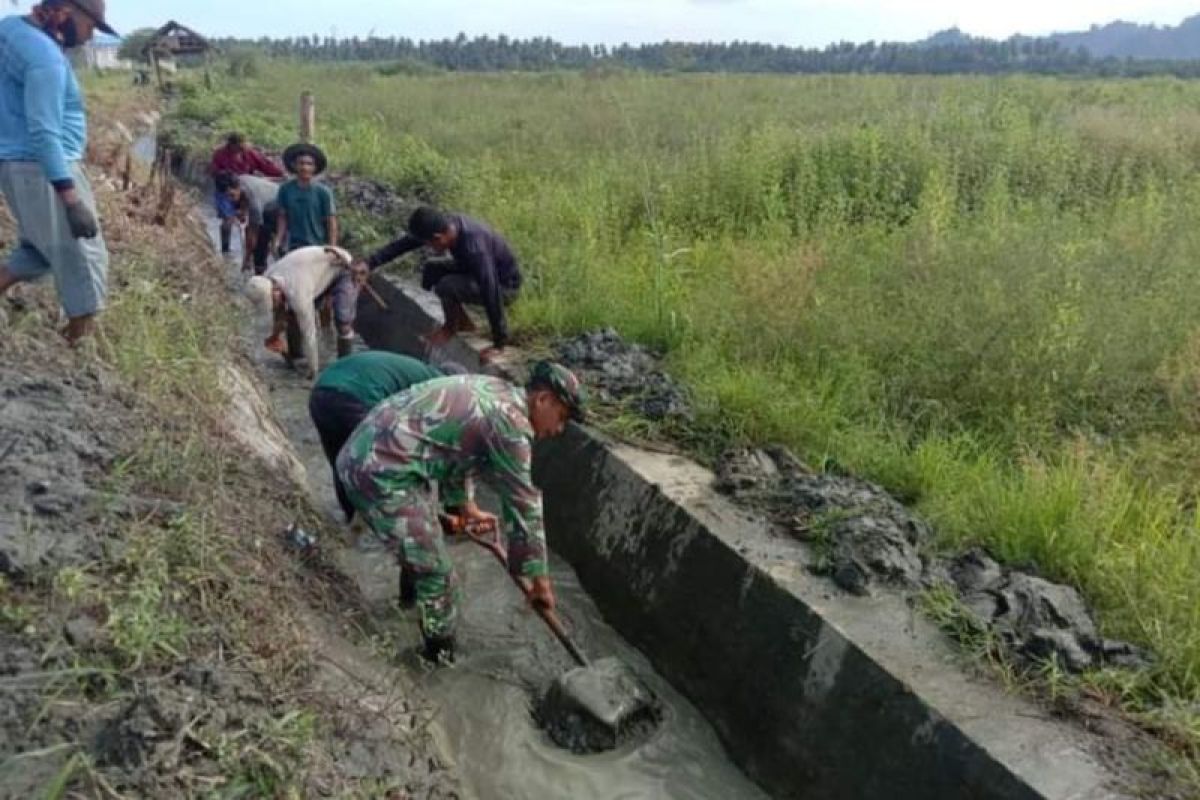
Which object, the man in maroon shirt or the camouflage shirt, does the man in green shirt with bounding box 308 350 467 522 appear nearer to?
the camouflage shirt

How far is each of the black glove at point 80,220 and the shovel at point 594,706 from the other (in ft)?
8.58

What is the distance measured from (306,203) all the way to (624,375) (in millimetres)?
3941

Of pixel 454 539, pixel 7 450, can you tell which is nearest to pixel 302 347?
pixel 454 539

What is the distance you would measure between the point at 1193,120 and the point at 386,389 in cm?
1078

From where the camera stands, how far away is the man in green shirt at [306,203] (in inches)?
321

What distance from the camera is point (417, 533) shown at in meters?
3.99

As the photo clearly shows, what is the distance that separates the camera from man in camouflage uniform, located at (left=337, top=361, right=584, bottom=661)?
150 inches

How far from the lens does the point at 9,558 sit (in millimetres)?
2928

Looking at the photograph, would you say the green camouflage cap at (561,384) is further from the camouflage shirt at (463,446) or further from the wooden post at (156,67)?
the wooden post at (156,67)

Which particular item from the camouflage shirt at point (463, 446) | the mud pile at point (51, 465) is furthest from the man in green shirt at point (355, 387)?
the mud pile at point (51, 465)

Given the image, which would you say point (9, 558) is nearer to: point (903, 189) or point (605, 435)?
point (605, 435)

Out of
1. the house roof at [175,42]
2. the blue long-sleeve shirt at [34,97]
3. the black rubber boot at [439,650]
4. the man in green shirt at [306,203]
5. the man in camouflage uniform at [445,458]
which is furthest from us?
the house roof at [175,42]

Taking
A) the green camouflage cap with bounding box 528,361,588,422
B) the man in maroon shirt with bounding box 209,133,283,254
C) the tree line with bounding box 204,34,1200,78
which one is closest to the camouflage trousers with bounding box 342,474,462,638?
the green camouflage cap with bounding box 528,361,588,422

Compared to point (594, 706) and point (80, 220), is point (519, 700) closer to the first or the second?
point (594, 706)
